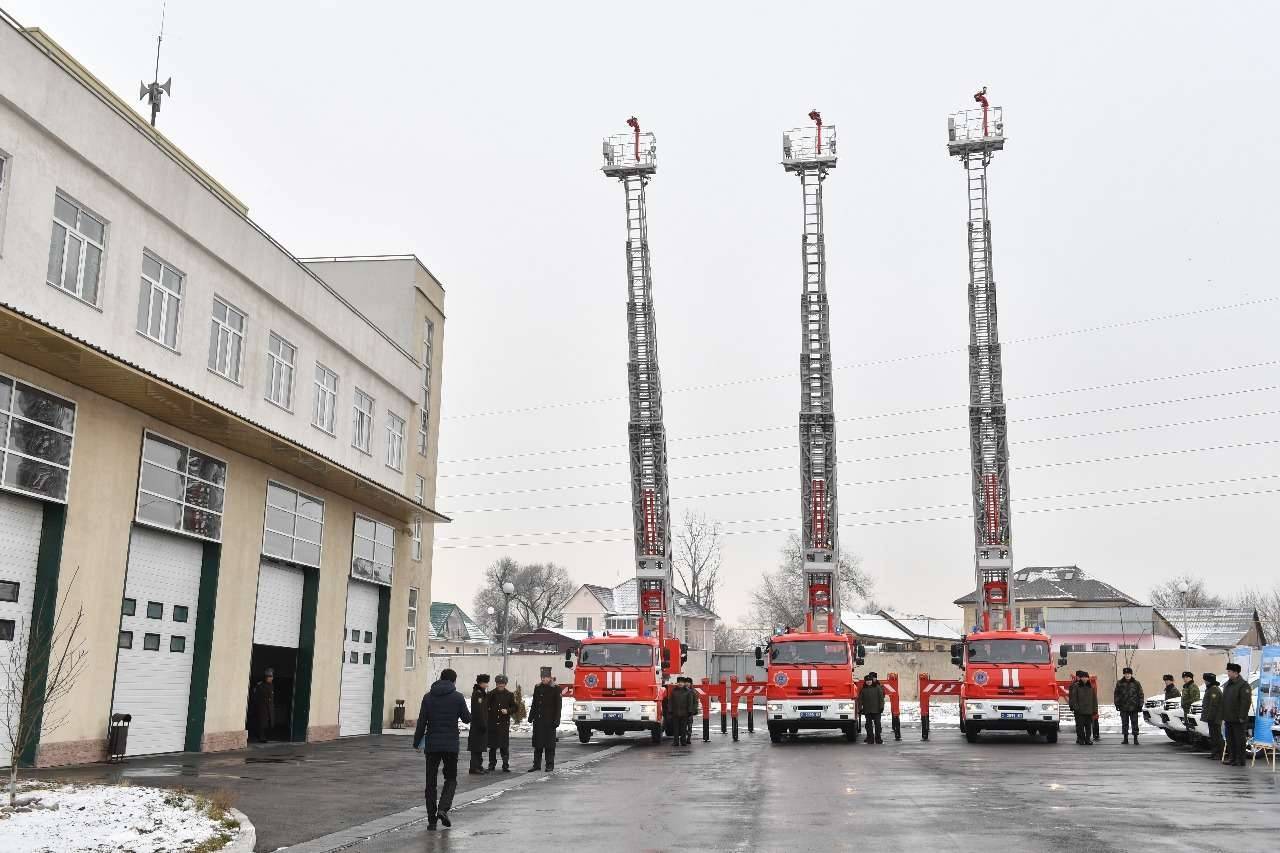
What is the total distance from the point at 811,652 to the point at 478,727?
38.3 feet

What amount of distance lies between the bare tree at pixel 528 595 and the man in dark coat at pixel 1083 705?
92.4m

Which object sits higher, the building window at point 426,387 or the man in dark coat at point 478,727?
the building window at point 426,387

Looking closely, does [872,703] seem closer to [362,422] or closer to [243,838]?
[362,422]

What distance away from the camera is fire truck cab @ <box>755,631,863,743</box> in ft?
92.6

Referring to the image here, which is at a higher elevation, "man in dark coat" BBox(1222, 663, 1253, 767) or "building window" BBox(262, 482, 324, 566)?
"building window" BBox(262, 482, 324, 566)

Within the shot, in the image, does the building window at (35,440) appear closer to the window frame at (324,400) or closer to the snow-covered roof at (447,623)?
the window frame at (324,400)

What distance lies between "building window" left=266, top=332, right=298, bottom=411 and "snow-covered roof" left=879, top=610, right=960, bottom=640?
82169mm

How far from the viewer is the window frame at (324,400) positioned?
95.7ft

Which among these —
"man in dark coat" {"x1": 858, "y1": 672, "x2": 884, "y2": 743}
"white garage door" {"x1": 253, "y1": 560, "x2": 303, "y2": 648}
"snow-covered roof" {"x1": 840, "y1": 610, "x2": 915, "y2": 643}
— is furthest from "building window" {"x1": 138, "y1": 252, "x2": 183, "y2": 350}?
"snow-covered roof" {"x1": 840, "y1": 610, "x2": 915, "y2": 643}

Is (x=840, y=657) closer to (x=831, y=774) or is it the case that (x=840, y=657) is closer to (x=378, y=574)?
(x=831, y=774)

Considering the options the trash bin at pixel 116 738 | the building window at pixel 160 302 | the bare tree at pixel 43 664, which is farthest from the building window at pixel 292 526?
the bare tree at pixel 43 664

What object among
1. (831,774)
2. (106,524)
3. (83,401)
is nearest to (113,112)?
(83,401)

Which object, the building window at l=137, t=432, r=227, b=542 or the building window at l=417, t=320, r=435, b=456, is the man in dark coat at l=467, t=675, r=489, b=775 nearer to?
the building window at l=137, t=432, r=227, b=542

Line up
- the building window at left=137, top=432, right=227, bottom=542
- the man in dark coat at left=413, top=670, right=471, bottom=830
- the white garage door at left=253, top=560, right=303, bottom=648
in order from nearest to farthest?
1. the man in dark coat at left=413, top=670, right=471, bottom=830
2. the building window at left=137, top=432, right=227, bottom=542
3. the white garage door at left=253, top=560, right=303, bottom=648
